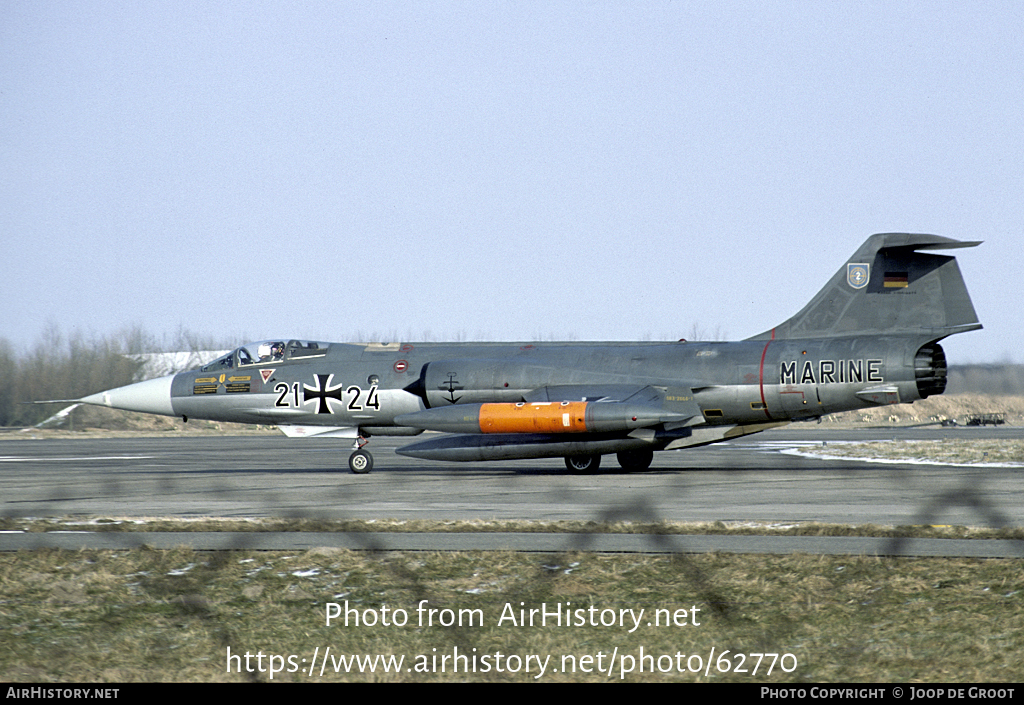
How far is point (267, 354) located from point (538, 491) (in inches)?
391

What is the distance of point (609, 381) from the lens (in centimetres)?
2416

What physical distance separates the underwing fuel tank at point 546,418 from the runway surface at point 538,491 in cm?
112

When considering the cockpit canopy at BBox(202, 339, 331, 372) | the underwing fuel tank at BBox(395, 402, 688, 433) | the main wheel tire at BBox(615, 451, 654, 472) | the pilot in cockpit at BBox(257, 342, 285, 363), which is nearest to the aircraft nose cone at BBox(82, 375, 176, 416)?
the cockpit canopy at BBox(202, 339, 331, 372)

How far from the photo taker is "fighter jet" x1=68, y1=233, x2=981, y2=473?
21938mm

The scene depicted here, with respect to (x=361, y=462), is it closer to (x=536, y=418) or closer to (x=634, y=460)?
(x=536, y=418)

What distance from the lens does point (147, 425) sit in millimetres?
72938

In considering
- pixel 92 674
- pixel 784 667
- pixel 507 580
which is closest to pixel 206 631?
pixel 92 674

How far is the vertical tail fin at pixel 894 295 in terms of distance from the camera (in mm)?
21750

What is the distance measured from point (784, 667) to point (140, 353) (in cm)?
7629

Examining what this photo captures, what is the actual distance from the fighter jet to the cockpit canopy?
0.04 meters

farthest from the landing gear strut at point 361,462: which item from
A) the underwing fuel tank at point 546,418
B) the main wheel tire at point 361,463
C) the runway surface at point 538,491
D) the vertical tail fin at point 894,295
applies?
the vertical tail fin at point 894,295

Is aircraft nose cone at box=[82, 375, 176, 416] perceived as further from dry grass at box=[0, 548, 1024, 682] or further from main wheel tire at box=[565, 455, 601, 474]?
dry grass at box=[0, 548, 1024, 682]

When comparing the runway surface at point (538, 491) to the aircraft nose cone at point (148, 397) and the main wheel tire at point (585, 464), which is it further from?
the aircraft nose cone at point (148, 397)
